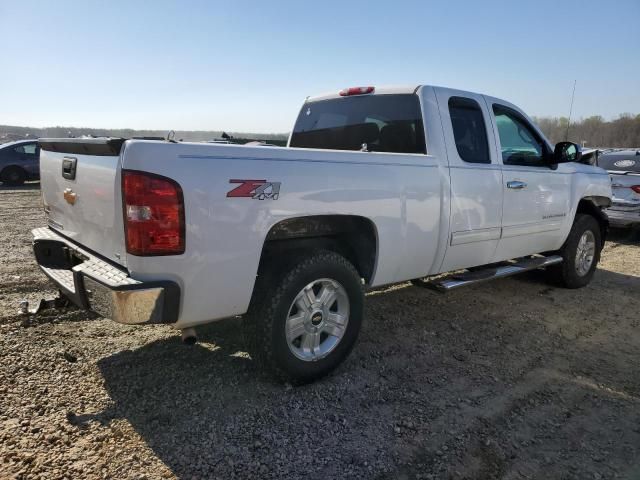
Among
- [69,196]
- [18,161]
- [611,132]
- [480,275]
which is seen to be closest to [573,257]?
[480,275]

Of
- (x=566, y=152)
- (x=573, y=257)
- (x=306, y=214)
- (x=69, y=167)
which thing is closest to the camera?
(x=306, y=214)

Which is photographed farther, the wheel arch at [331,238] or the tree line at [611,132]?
the tree line at [611,132]

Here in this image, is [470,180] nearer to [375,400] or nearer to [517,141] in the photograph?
[517,141]

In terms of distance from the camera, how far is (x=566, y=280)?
5.75 m

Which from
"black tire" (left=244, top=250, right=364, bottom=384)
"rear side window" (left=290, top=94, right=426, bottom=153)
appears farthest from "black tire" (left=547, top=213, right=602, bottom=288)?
"black tire" (left=244, top=250, right=364, bottom=384)

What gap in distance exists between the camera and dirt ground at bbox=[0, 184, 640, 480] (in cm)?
251

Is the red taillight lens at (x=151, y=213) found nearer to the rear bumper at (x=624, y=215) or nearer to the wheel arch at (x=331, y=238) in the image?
the wheel arch at (x=331, y=238)

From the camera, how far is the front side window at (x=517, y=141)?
4.63 m

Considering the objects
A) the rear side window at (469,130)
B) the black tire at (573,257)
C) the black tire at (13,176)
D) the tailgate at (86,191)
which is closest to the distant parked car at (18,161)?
the black tire at (13,176)

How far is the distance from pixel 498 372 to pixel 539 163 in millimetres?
2420

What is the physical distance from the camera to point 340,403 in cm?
309

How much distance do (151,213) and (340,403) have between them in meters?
1.68

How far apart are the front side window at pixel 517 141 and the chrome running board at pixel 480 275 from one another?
1026 millimetres

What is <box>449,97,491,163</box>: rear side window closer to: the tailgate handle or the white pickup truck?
the white pickup truck
